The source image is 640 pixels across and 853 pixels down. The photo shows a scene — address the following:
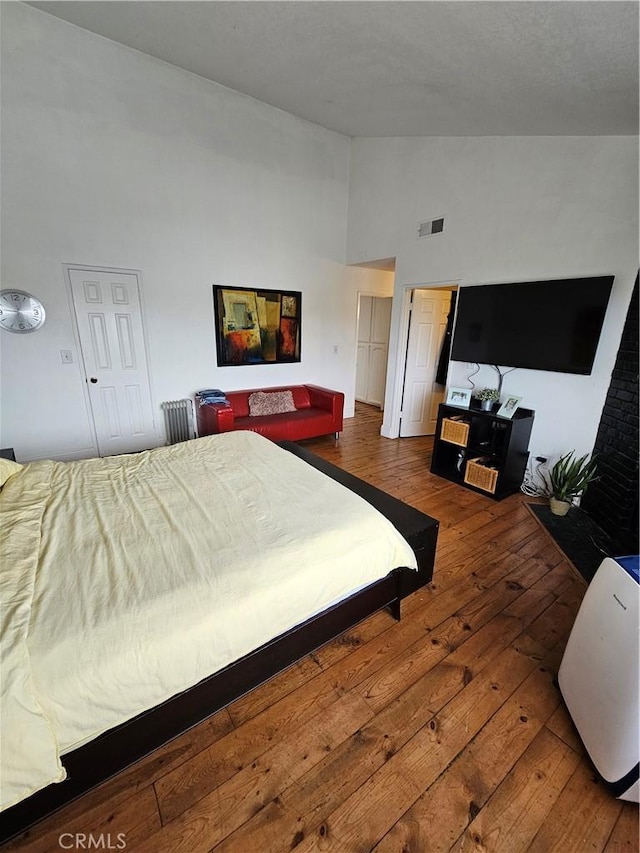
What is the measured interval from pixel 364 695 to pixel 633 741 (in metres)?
0.91

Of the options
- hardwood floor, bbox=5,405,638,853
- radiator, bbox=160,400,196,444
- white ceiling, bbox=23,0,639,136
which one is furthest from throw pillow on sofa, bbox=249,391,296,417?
white ceiling, bbox=23,0,639,136

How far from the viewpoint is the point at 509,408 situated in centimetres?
316

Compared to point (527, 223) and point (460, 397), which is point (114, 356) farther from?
point (527, 223)

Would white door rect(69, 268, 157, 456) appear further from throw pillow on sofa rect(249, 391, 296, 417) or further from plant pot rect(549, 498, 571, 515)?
plant pot rect(549, 498, 571, 515)

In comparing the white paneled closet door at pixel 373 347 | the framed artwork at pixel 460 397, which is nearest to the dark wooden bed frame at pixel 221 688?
the framed artwork at pixel 460 397

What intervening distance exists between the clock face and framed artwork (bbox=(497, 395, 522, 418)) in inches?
172

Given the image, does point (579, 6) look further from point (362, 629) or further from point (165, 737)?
point (165, 737)

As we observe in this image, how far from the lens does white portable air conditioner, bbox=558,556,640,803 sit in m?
1.09

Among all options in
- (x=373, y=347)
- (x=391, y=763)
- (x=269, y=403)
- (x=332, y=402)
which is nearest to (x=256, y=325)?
(x=269, y=403)

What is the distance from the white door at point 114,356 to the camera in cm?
348

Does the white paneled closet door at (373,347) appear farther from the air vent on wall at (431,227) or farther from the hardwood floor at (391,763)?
the hardwood floor at (391,763)

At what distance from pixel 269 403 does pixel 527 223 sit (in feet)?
10.6

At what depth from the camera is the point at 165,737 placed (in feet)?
3.99

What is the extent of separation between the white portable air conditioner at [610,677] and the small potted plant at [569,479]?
1.76 metres
